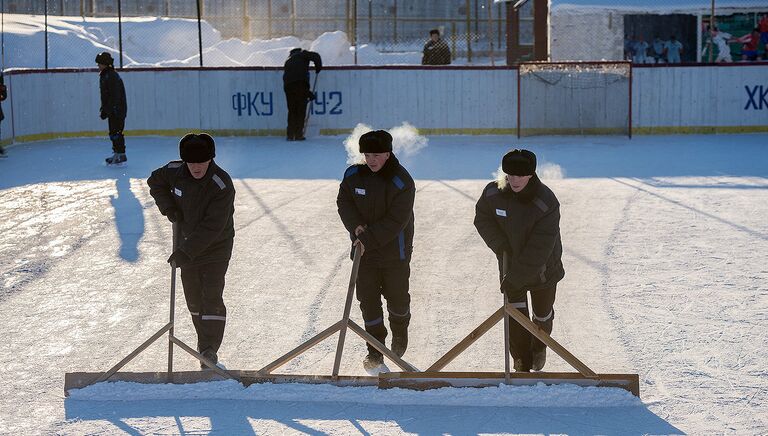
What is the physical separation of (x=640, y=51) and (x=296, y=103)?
10.0m

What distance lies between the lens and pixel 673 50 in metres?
26.1

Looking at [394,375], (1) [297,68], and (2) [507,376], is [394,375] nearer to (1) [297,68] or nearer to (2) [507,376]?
(2) [507,376]

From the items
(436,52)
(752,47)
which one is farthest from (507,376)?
(752,47)

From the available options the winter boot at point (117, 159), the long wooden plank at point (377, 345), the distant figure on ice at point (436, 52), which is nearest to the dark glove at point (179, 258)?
the long wooden plank at point (377, 345)

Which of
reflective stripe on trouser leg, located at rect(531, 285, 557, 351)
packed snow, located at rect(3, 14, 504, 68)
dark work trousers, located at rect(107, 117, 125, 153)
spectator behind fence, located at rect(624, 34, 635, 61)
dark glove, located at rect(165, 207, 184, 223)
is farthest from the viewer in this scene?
packed snow, located at rect(3, 14, 504, 68)

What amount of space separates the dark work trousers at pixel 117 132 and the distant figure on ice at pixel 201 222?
10038 mm

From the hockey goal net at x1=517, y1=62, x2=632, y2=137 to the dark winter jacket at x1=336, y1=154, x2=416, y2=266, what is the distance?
13993mm

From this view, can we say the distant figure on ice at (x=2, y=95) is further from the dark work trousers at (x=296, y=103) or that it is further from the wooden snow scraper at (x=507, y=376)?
the wooden snow scraper at (x=507, y=376)

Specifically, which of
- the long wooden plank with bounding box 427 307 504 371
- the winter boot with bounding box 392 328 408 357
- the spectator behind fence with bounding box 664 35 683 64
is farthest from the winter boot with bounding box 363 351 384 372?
the spectator behind fence with bounding box 664 35 683 64

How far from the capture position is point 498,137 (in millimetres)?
20359

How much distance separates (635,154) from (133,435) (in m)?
13.2

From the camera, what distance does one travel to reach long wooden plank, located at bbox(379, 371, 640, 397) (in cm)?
596

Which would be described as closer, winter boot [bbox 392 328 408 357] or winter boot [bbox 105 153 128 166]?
winter boot [bbox 392 328 408 357]

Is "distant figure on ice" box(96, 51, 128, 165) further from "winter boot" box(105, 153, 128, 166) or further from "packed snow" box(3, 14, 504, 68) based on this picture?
"packed snow" box(3, 14, 504, 68)
